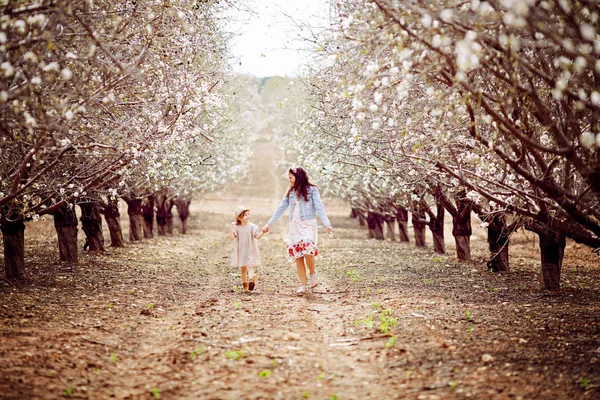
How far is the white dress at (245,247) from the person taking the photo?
1241 cm

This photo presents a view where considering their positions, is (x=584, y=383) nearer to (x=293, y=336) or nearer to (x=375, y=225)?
(x=293, y=336)

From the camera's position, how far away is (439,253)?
21.7 m

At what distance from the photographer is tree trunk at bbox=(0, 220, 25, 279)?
1262 cm

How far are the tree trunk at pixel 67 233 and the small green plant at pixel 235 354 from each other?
9.86 meters

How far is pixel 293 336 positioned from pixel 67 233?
9.91 meters

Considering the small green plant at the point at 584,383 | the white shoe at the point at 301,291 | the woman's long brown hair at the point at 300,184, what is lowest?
the small green plant at the point at 584,383

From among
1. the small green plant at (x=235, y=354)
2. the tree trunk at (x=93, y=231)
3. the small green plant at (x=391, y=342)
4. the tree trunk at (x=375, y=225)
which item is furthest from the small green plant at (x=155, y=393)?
the tree trunk at (x=375, y=225)

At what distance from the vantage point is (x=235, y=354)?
7.42 m

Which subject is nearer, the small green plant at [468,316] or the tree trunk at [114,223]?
the small green plant at [468,316]

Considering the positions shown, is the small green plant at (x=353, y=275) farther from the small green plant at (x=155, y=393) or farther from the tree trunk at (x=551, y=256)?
the small green plant at (x=155, y=393)

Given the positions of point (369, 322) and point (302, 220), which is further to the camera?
point (302, 220)

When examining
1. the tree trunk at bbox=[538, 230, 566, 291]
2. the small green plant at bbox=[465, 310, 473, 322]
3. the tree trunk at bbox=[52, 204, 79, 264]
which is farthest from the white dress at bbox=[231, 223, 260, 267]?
the tree trunk at bbox=[538, 230, 566, 291]

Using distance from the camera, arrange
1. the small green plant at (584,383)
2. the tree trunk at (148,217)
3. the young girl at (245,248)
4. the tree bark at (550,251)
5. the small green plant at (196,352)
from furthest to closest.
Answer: the tree trunk at (148,217)
the young girl at (245,248)
the tree bark at (550,251)
the small green plant at (196,352)
the small green plant at (584,383)

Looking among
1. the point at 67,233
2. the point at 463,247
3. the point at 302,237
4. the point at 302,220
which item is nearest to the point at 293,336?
the point at 302,237
